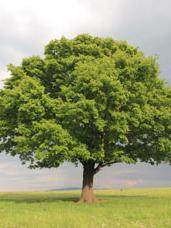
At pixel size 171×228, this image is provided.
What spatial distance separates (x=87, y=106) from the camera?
4134 cm

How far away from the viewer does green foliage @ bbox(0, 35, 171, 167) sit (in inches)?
1658

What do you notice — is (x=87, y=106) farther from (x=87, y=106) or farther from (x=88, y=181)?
(x=88, y=181)

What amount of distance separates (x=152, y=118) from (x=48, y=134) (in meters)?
12.5

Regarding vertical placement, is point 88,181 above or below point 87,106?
below

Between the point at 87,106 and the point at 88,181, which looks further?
the point at 88,181

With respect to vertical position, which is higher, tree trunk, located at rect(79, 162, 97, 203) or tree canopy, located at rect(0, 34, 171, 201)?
tree canopy, located at rect(0, 34, 171, 201)

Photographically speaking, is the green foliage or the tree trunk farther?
the tree trunk

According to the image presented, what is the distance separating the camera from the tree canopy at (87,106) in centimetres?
4212

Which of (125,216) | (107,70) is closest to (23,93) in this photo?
(107,70)

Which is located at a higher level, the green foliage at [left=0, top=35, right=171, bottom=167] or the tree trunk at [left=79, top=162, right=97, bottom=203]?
the green foliage at [left=0, top=35, right=171, bottom=167]

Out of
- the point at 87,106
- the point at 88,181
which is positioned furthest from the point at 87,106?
the point at 88,181

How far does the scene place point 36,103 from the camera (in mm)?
44000

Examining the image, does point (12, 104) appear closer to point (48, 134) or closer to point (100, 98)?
point (48, 134)

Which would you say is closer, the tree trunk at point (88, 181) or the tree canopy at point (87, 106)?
the tree canopy at point (87, 106)
